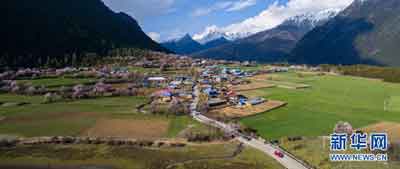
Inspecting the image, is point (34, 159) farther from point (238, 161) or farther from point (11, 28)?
point (11, 28)

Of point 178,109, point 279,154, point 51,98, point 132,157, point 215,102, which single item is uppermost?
point 51,98

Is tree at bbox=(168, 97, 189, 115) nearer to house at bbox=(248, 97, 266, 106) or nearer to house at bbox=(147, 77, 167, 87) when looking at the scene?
house at bbox=(248, 97, 266, 106)

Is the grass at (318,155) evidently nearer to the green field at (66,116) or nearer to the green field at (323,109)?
the green field at (323,109)

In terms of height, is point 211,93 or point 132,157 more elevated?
point 211,93

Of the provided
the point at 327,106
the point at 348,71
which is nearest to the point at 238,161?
the point at 327,106

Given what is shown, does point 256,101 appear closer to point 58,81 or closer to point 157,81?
point 157,81

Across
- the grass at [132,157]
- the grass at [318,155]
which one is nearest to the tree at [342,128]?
the grass at [318,155]

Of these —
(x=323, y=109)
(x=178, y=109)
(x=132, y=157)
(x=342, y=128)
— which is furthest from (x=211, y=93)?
(x=132, y=157)
